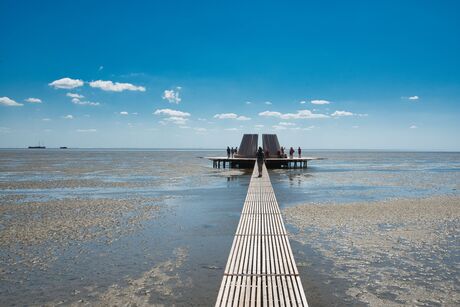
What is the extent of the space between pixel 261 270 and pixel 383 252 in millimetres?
4233

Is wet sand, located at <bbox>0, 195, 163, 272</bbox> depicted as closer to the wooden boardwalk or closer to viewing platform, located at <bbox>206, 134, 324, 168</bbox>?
the wooden boardwalk

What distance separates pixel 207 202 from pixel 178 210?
2.18m

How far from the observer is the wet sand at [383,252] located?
6.78 meters

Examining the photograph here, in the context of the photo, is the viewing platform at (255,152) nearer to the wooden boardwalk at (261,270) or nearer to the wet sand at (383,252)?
the wet sand at (383,252)

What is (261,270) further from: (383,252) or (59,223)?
(59,223)

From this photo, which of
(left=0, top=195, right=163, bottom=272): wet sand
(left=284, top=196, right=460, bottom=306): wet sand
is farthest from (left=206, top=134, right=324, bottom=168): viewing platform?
(left=284, top=196, right=460, bottom=306): wet sand

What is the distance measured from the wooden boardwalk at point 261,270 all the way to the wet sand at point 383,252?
787mm

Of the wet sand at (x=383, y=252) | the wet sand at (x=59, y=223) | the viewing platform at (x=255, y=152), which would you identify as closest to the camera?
the wet sand at (x=383, y=252)

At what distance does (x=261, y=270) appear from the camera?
6.46m

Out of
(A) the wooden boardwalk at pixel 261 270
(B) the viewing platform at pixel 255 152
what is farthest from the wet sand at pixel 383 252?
(B) the viewing platform at pixel 255 152

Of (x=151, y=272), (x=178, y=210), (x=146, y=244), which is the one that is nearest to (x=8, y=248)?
(x=146, y=244)

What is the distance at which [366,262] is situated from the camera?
8.35 metres

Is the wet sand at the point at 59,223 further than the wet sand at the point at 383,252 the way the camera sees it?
Yes

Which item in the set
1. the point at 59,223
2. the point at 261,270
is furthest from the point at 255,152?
the point at 261,270
